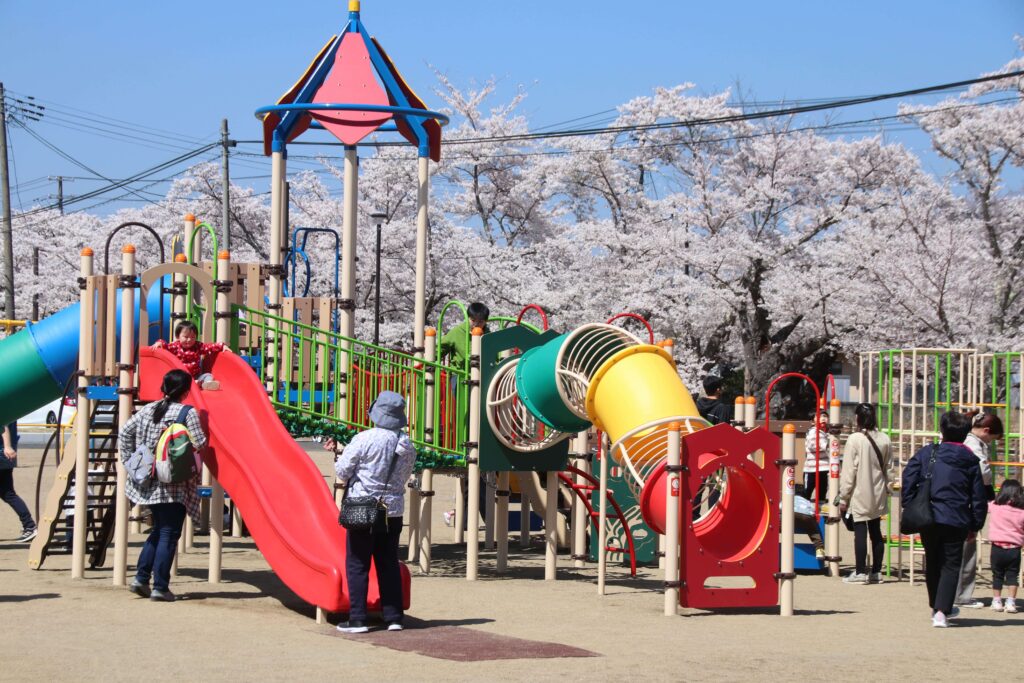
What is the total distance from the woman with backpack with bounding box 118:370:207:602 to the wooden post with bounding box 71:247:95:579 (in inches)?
46.7

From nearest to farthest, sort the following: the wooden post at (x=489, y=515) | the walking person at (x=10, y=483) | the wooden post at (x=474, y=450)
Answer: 1. the wooden post at (x=474, y=450)
2. the walking person at (x=10, y=483)
3. the wooden post at (x=489, y=515)

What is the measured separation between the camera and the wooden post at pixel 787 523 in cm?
982

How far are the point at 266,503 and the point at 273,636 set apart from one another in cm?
157

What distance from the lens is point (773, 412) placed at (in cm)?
3950

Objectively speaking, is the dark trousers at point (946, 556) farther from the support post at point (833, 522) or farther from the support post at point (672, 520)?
the support post at point (833, 522)

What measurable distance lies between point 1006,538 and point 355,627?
529 cm

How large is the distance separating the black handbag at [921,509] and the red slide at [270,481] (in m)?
3.50

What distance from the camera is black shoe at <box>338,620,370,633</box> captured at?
841 cm

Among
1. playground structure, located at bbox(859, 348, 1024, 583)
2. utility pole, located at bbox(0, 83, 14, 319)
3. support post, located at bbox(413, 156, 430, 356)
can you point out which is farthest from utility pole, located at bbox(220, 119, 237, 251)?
support post, located at bbox(413, 156, 430, 356)

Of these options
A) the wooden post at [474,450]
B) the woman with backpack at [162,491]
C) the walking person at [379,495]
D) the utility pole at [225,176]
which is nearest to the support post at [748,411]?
the wooden post at [474,450]

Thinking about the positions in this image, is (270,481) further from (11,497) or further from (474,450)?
(11,497)

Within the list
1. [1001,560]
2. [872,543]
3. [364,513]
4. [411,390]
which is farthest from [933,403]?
[364,513]

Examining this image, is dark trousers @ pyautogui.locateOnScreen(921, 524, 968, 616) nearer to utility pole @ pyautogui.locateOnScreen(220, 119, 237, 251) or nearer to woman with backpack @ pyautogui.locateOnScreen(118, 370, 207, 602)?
woman with backpack @ pyautogui.locateOnScreen(118, 370, 207, 602)

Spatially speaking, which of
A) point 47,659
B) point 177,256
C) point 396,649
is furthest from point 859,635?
point 177,256
